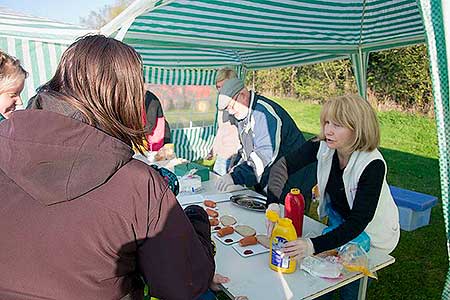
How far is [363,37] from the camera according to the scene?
4.67 metres

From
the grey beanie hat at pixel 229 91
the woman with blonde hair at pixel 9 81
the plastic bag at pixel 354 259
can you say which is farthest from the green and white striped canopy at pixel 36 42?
the plastic bag at pixel 354 259

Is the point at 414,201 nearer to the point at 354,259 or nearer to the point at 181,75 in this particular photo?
the point at 354,259

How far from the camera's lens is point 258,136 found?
280 centimetres

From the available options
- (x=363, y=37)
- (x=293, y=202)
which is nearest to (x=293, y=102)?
(x=363, y=37)

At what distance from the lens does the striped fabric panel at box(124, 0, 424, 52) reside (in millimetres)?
3498

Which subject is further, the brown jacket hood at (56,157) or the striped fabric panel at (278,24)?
the striped fabric panel at (278,24)

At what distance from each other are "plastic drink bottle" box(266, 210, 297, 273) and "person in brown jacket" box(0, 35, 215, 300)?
2.20 ft

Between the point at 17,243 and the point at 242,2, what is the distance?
9.88 feet

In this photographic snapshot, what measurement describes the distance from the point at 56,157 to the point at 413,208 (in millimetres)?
4231

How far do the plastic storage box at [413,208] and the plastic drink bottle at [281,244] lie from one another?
120 inches

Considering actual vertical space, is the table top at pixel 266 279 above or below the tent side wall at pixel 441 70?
below

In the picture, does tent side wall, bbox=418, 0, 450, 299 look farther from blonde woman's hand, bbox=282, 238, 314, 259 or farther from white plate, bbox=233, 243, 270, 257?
white plate, bbox=233, 243, 270, 257

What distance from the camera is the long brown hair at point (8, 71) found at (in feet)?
6.44

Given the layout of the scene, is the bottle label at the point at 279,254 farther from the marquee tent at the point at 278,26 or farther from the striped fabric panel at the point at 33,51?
the striped fabric panel at the point at 33,51
